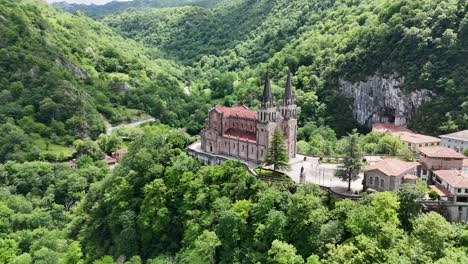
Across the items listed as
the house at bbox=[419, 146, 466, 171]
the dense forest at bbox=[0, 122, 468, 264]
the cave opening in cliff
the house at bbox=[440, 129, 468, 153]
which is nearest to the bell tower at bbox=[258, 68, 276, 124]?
the dense forest at bbox=[0, 122, 468, 264]

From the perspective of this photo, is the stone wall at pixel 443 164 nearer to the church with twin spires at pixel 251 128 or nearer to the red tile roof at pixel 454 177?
the red tile roof at pixel 454 177

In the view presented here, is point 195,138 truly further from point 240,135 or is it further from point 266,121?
point 266,121

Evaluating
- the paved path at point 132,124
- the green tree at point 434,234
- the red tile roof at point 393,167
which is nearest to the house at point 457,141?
the red tile roof at point 393,167

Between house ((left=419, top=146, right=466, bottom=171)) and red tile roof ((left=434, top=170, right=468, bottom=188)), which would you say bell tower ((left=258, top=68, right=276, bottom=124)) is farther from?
red tile roof ((left=434, top=170, right=468, bottom=188))

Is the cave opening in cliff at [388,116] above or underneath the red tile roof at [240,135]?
underneath

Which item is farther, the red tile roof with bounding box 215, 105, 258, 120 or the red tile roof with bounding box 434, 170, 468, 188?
the red tile roof with bounding box 215, 105, 258, 120

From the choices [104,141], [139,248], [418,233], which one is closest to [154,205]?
[139,248]
